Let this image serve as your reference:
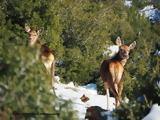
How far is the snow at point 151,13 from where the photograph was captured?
4950cm

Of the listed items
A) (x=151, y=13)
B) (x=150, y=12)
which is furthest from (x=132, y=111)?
(x=150, y=12)

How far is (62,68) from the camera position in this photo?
24922 millimetres

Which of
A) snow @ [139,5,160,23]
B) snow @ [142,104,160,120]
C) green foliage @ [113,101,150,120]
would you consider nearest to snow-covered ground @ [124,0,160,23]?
snow @ [139,5,160,23]

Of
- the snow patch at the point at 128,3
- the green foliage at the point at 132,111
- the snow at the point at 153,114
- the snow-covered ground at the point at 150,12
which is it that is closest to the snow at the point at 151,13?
the snow-covered ground at the point at 150,12

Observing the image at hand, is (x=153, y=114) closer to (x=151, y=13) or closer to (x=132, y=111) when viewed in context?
(x=132, y=111)

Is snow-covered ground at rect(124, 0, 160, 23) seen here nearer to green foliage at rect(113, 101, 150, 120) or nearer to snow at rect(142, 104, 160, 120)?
green foliage at rect(113, 101, 150, 120)

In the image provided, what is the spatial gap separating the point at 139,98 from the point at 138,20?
3444 centimetres

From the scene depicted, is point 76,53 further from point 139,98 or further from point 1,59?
point 1,59

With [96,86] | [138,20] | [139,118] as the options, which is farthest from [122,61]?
[138,20]

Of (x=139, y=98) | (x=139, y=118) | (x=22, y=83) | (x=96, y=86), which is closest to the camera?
(x=22, y=83)

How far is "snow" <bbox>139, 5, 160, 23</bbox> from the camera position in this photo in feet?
162

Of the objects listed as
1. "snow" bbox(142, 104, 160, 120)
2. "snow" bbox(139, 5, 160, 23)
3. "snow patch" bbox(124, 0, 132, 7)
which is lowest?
"snow" bbox(142, 104, 160, 120)

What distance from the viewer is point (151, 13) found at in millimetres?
51406

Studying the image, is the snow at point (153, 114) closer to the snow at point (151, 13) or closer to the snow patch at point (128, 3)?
the snow at point (151, 13)
